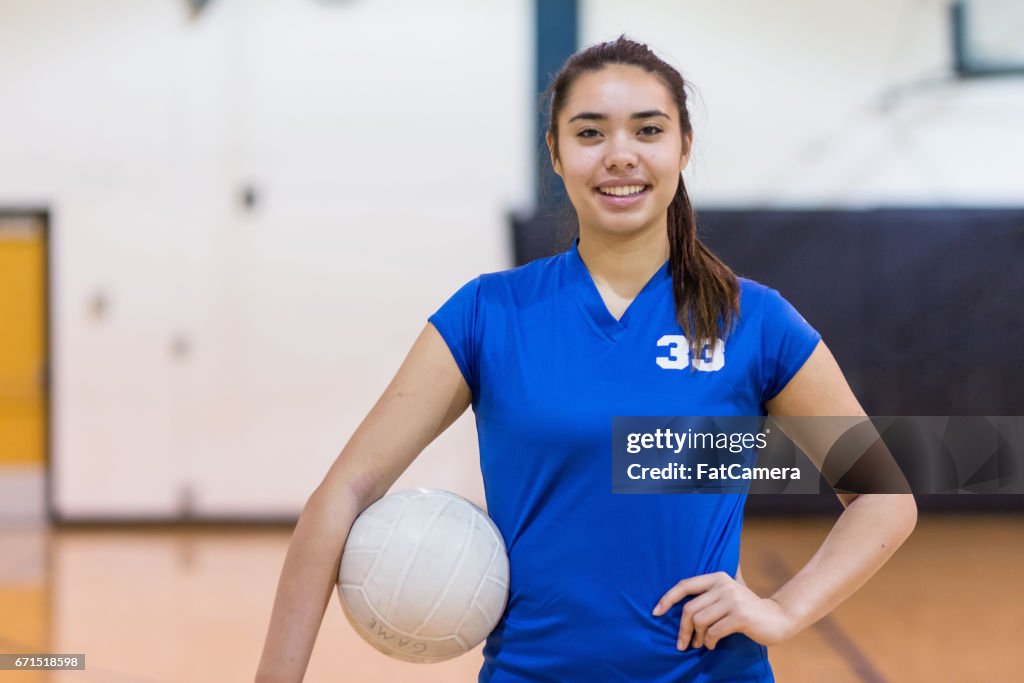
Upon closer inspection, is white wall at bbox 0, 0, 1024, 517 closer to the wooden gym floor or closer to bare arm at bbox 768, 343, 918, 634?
the wooden gym floor

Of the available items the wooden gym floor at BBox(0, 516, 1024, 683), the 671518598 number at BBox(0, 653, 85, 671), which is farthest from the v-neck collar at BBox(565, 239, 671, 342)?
the 671518598 number at BBox(0, 653, 85, 671)

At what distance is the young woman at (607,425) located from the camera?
1.01 m

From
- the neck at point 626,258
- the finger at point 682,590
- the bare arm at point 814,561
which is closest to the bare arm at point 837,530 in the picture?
the bare arm at point 814,561

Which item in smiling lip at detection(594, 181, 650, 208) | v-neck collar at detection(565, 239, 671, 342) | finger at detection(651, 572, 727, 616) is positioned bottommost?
finger at detection(651, 572, 727, 616)

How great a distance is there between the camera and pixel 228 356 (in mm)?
5906

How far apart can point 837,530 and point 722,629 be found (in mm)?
201

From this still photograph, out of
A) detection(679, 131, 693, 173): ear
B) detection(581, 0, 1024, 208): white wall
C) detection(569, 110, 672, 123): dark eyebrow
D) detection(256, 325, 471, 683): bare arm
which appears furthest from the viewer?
detection(581, 0, 1024, 208): white wall

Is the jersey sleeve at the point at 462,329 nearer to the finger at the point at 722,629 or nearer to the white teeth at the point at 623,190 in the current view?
the white teeth at the point at 623,190

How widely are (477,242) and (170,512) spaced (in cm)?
248

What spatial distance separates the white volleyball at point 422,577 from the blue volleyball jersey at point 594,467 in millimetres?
25

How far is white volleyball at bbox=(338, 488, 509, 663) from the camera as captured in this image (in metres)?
1.06

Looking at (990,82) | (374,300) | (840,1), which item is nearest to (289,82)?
(374,300)

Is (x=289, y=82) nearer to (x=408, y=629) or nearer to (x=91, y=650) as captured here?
(x=91, y=650)

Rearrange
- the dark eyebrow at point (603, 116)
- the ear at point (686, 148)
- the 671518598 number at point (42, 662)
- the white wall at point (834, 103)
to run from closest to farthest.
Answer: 1. the dark eyebrow at point (603, 116)
2. the ear at point (686, 148)
3. the 671518598 number at point (42, 662)
4. the white wall at point (834, 103)
